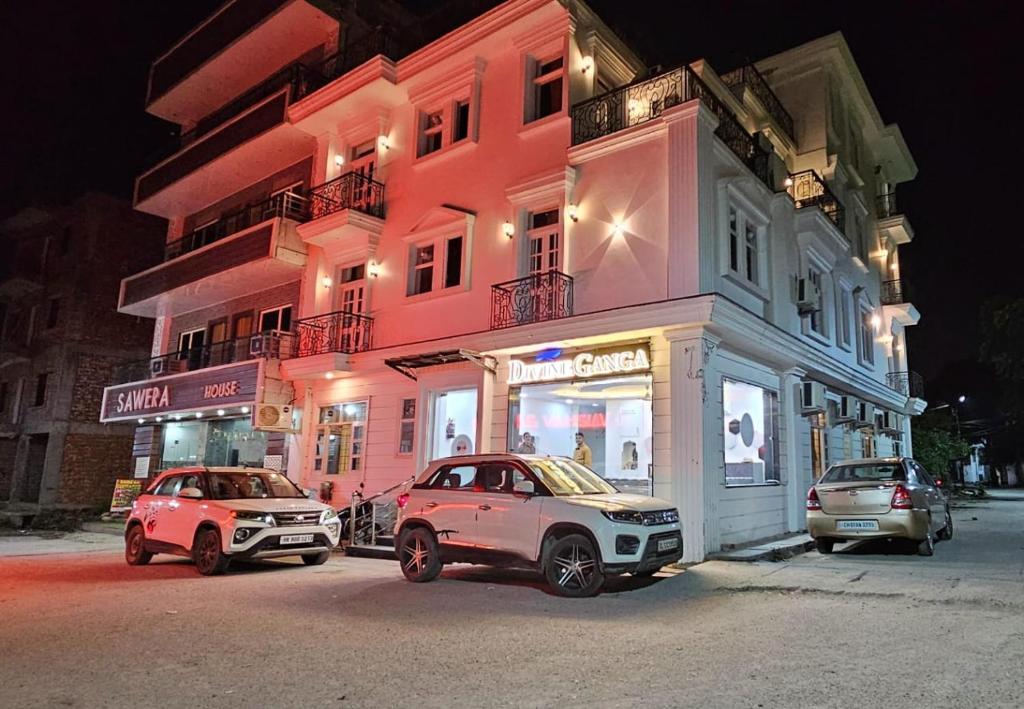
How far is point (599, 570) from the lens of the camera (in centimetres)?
821

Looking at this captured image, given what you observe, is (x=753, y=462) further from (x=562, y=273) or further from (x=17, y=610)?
(x=17, y=610)

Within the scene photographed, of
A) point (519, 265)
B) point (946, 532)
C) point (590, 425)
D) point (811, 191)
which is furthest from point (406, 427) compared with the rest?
point (811, 191)

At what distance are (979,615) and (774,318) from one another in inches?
349

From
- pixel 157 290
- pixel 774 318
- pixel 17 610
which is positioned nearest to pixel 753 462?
pixel 774 318

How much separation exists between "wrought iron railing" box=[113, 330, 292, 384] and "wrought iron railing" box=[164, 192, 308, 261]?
3.36 meters

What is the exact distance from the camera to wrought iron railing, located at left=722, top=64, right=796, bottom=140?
58.0 feet

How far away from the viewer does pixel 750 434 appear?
552 inches

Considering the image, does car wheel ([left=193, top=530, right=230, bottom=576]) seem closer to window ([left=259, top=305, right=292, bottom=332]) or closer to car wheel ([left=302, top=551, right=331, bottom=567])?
car wheel ([left=302, top=551, right=331, bottom=567])

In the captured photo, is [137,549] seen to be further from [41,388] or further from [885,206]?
[885,206]

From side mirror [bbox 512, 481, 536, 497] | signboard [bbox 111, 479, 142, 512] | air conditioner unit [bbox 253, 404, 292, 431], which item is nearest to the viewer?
side mirror [bbox 512, 481, 536, 497]

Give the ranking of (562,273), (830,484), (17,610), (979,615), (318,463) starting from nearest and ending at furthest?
(979,615), (17,610), (830,484), (562,273), (318,463)

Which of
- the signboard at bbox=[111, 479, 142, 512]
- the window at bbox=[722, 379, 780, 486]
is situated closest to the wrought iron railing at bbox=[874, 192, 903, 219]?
the window at bbox=[722, 379, 780, 486]

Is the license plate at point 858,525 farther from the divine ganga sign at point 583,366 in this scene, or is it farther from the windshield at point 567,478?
the windshield at point 567,478

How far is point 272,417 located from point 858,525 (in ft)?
44.8
